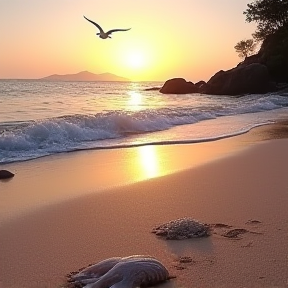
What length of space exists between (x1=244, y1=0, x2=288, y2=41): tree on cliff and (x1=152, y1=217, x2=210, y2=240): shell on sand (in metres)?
53.5

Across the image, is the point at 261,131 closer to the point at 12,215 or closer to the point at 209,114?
the point at 209,114

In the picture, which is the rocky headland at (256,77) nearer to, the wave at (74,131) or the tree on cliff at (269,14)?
the tree on cliff at (269,14)

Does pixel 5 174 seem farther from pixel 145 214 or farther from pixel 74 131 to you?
pixel 74 131

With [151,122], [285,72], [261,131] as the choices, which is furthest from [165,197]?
[285,72]

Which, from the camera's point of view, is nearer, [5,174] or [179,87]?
[5,174]

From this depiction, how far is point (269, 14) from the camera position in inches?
2127

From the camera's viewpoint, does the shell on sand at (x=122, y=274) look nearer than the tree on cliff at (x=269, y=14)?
Yes

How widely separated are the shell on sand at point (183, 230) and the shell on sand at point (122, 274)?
0.85m

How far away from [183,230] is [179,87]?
51242 mm

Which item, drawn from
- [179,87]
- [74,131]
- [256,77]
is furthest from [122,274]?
[179,87]

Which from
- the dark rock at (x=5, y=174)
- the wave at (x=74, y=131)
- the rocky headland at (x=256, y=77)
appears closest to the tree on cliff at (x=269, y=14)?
the rocky headland at (x=256, y=77)

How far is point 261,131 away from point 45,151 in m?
6.79

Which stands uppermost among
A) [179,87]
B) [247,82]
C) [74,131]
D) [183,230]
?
[247,82]

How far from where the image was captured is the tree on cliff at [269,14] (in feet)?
176
